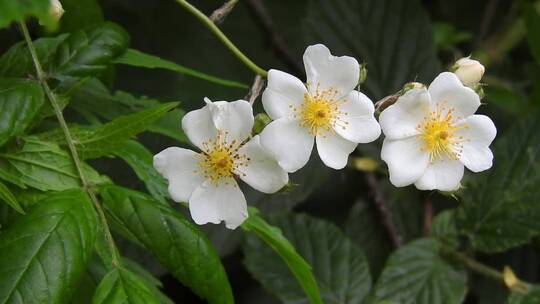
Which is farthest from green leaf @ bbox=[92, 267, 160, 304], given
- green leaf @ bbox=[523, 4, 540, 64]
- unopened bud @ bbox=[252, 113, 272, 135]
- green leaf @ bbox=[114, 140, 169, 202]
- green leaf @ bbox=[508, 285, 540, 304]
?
green leaf @ bbox=[523, 4, 540, 64]

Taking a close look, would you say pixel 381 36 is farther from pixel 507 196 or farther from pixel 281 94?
pixel 281 94

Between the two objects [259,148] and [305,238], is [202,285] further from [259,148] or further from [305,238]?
[305,238]

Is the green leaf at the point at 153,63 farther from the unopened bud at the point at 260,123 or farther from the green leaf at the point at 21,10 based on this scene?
the green leaf at the point at 21,10

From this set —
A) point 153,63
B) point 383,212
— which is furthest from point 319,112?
point 383,212

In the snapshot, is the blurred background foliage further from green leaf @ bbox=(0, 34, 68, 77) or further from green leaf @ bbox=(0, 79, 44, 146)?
green leaf @ bbox=(0, 79, 44, 146)

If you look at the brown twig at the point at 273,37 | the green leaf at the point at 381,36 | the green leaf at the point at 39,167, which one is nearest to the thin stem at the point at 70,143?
the green leaf at the point at 39,167

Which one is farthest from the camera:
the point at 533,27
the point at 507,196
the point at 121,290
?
the point at 533,27
